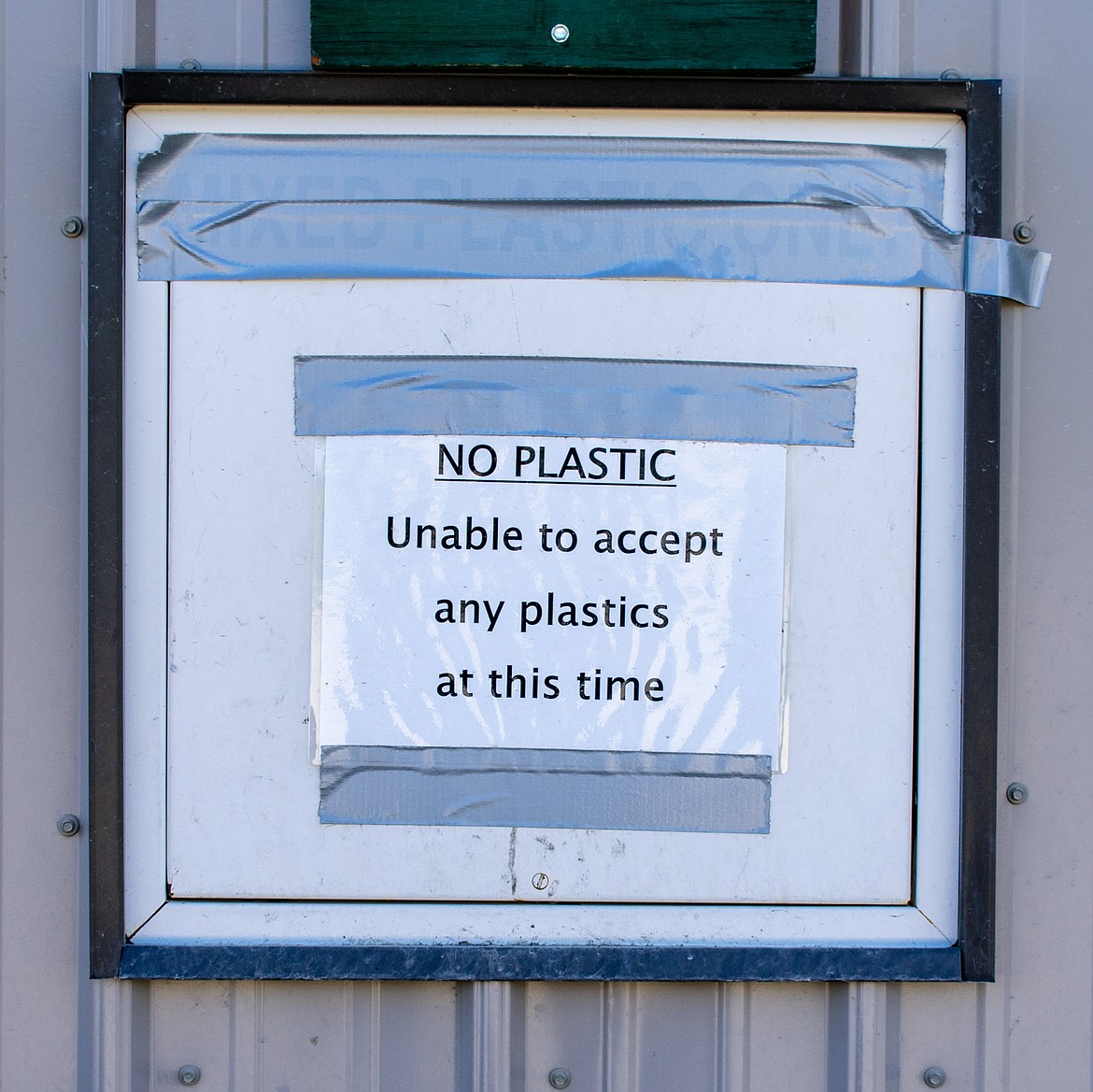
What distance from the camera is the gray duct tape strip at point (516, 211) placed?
5.33 feet

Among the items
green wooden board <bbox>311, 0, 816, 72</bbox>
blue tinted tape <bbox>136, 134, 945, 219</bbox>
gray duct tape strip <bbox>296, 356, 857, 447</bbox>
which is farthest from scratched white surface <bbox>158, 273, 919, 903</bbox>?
green wooden board <bbox>311, 0, 816, 72</bbox>

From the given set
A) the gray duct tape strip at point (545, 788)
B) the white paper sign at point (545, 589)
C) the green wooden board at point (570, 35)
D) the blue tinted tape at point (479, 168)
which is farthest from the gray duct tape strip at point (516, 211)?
the gray duct tape strip at point (545, 788)

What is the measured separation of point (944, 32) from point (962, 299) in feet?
1.67

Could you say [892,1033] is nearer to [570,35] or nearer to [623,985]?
[623,985]

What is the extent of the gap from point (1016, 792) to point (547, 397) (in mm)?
1181

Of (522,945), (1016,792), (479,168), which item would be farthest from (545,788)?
(479,168)

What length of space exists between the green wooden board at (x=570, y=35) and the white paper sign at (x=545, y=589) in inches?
26.9

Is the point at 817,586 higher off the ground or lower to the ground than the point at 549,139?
lower

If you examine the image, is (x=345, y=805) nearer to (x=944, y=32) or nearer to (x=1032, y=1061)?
(x=1032, y=1061)

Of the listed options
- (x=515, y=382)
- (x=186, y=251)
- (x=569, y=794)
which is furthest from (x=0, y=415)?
(x=569, y=794)

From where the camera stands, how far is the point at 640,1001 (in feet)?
5.49

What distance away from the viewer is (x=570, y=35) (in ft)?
5.14

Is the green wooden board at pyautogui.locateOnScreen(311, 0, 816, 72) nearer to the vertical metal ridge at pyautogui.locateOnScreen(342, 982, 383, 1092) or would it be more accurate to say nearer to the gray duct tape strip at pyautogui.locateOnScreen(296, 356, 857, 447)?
the gray duct tape strip at pyautogui.locateOnScreen(296, 356, 857, 447)

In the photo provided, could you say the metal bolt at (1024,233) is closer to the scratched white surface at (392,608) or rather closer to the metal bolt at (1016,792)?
the scratched white surface at (392,608)
